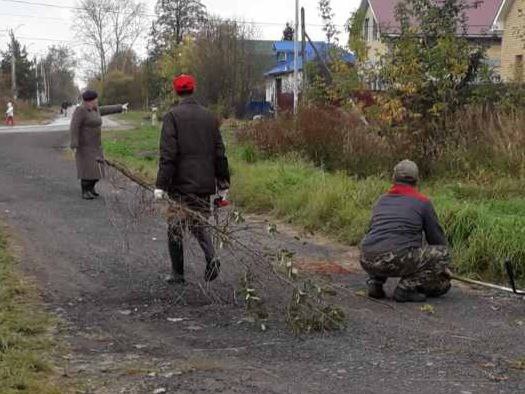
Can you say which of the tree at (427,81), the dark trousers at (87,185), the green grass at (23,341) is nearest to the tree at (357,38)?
the tree at (427,81)

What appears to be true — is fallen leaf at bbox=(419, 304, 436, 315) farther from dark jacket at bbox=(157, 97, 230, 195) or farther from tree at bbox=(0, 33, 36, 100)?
tree at bbox=(0, 33, 36, 100)

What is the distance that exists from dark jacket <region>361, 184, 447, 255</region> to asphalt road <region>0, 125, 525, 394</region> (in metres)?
0.49

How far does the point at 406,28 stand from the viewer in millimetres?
14945

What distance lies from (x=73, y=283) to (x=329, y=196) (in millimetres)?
4029

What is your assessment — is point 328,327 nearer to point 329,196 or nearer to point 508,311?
point 508,311

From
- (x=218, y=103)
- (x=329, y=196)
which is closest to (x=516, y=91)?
(x=329, y=196)

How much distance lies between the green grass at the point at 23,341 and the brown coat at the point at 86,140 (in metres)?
5.15

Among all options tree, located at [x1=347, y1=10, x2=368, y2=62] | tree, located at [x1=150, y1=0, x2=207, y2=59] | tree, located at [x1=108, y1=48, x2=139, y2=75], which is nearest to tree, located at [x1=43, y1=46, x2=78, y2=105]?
tree, located at [x1=108, y1=48, x2=139, y2=75]

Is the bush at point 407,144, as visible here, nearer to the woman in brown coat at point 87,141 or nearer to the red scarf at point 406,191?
the woman in brown coat at point 87,141

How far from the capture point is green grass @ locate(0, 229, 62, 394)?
435 cm

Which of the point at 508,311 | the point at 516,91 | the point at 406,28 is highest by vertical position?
the point at 406,28

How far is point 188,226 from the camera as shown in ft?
21.2

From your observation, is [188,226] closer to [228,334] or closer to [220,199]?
[220,199]

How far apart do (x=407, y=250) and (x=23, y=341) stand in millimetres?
3107
